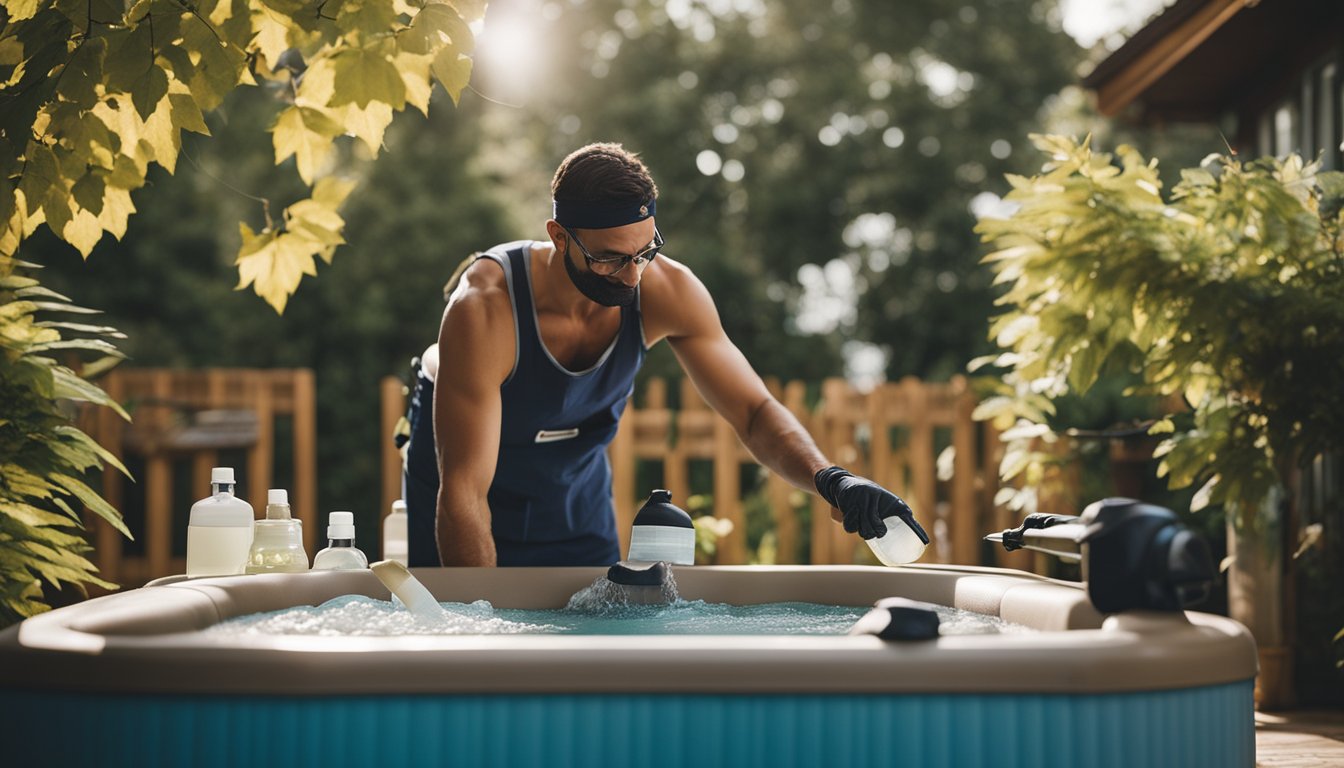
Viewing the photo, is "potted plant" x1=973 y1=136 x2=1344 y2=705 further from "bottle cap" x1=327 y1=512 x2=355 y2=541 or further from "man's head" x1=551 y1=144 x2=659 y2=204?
"bottle cap" x1=327 y1=512 x2=355 y2=541

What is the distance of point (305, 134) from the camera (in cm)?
286

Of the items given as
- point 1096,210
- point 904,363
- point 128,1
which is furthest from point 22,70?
point 904,363

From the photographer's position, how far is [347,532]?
2850 mm

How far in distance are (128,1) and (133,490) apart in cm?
666

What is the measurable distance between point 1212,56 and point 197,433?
5547mm

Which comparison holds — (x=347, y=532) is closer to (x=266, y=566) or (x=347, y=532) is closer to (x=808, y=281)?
(x=266, y=566)

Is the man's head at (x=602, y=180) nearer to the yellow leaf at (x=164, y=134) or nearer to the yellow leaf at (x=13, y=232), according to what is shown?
the yellow leaf at (x=164, y=134)

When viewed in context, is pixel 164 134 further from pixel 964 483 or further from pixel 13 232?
pixel 964 483

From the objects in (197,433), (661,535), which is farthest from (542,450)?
(197,433)

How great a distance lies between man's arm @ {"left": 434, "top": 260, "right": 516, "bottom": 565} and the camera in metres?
2.77

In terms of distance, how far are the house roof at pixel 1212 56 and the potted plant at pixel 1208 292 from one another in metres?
2.07

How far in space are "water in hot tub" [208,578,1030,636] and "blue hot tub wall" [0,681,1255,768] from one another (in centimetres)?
56

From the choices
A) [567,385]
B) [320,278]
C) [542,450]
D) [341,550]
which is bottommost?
[341,550]

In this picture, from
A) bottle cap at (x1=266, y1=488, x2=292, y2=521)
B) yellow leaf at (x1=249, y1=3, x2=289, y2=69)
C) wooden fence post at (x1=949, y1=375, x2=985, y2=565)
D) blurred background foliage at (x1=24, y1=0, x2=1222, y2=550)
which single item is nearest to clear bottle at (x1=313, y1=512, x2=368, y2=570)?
bottle cap at (x1=266, y1=488, x2=292, y2=521)
